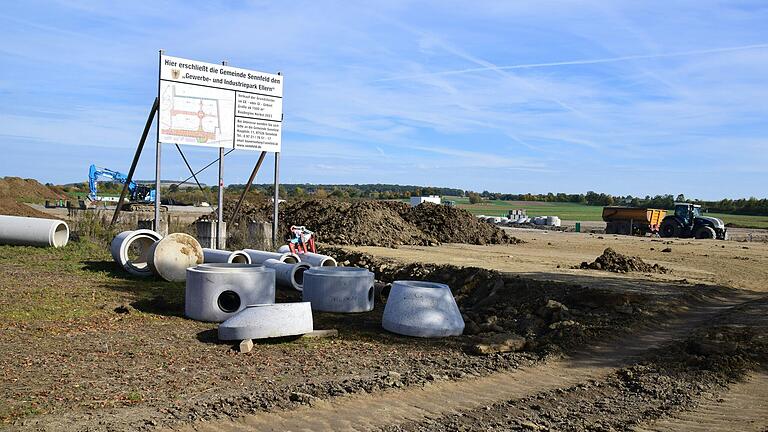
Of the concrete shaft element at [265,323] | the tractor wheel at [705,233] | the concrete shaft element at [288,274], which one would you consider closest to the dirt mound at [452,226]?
the tractor wheel at [705,233]

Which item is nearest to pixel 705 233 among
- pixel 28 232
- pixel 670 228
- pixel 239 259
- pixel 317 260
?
pixel 670 228

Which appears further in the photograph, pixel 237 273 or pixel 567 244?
pixel 567 244

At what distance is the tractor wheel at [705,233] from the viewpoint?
41.8 meters

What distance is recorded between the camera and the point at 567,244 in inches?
1324

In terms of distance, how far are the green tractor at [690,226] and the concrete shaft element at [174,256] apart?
1363 inches

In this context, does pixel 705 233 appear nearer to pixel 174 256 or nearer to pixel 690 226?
pixel 690 226

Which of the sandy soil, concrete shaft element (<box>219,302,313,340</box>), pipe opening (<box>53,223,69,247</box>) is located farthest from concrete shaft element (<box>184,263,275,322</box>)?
pipe opening (<box>53,223,69,247</box>)

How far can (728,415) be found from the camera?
285 inches

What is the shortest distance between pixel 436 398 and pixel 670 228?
130 ft

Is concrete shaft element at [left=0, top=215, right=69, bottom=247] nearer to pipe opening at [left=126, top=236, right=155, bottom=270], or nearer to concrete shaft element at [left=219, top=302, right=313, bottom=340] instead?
pipe opening at [left=126, top=236, right=155, bottom=270]

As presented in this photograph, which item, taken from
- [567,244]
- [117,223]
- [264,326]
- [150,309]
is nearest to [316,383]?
[264,326]

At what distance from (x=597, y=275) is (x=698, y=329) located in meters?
7.30

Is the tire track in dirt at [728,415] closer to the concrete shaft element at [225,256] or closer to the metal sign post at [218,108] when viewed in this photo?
the concrete shaft element at [225,256]

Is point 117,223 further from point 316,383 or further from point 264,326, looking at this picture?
point 316,383
